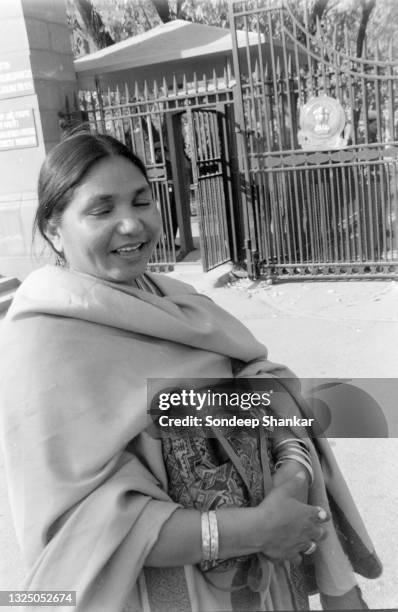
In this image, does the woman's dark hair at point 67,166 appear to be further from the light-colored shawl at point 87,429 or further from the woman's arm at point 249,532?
the woman's arm at point 249,532

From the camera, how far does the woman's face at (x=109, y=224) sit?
1.21 meters

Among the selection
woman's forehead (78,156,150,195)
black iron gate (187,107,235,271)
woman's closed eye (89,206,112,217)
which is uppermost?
woman's forehead (78,156,150,195)

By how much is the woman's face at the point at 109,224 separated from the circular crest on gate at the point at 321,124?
5382 millimetres

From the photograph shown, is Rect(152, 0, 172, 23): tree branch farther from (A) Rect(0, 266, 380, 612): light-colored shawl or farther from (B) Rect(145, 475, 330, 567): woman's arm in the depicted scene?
(B) Rect(145, 475, 330, 567): woman's arm

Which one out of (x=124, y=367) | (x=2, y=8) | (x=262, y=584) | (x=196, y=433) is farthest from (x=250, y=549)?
(x=2, y=8)

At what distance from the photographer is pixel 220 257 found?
7617mm

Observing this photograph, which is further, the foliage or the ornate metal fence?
the foliage

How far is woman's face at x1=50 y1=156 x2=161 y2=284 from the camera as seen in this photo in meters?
1.21

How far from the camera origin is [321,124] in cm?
635

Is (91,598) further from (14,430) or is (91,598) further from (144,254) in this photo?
(144,254)

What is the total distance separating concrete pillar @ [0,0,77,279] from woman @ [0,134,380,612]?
5.78m

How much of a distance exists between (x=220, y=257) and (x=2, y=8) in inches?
139

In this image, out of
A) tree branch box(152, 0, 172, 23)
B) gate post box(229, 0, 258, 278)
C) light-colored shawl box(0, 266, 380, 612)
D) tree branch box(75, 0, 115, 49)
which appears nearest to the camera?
light-colored shawl box(0, 266, 380, 612)

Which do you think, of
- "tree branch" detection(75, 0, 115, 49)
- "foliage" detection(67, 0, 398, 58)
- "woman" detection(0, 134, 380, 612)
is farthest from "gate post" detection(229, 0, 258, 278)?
"woman" detection(0, 134, 380, 612)
